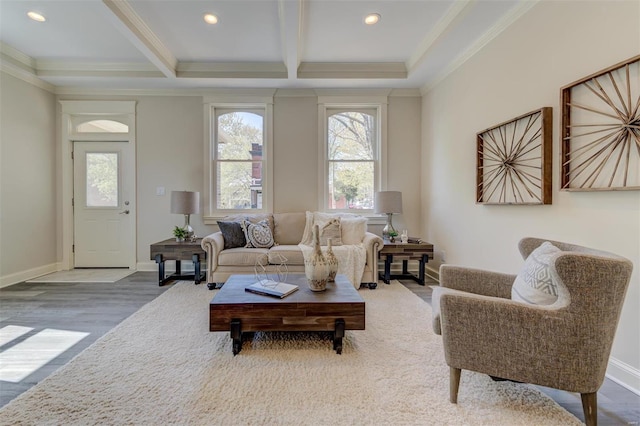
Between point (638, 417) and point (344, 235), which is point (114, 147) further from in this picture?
point (638, 417)

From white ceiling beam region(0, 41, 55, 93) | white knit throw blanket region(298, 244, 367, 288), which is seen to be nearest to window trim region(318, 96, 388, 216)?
white knit throw blanket region(298, 244, 367, 288)

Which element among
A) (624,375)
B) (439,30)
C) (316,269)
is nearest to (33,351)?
(316,269)

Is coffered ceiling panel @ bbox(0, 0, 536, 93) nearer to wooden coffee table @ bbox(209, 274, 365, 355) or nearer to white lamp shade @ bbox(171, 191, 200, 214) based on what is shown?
white lamp shade @ bbox(171, 191, 200, 214)

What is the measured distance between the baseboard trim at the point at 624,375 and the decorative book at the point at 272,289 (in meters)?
2.05

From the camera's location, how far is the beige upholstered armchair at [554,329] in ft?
A: 4.09

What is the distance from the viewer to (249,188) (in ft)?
14.6

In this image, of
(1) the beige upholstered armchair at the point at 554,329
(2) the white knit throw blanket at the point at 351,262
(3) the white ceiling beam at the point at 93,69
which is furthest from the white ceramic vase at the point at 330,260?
(3) the white ceiling beam at the point at 93,69

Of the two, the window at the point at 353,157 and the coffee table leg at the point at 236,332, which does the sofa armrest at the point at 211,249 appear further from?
the window at the point at 353,157

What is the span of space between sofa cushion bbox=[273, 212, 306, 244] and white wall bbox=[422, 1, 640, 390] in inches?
75.0

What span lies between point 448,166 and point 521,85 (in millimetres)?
1327

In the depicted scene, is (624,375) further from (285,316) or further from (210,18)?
(210,18)

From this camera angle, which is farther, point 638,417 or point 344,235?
point 344,235

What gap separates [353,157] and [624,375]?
358cm

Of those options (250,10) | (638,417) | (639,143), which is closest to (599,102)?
(639,143)
